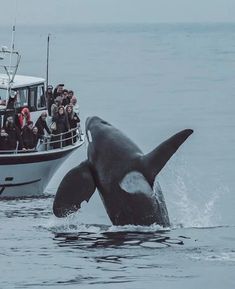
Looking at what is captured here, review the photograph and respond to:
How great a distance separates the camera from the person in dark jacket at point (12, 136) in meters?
40.3

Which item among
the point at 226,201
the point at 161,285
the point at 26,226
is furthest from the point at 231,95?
the point at 161,285

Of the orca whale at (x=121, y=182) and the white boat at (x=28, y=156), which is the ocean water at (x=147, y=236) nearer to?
the orca whale at (x=121, y=182)

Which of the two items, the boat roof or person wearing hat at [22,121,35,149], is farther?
the boat roof

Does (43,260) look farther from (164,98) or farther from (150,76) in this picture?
(150,76)

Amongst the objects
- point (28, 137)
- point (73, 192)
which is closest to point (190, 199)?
point (28, 137)

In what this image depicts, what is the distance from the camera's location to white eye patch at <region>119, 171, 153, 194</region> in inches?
1031

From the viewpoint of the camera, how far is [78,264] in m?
24.3

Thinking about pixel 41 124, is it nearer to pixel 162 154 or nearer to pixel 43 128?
pixel 43 128

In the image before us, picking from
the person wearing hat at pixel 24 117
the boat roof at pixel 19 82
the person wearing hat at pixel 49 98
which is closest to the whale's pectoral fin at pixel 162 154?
the person wearing hat at pixel 24 117

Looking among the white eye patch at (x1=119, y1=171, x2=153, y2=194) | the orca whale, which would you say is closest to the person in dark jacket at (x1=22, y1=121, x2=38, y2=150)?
the orca whale

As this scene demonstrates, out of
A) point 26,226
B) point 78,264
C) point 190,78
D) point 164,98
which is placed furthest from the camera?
point 190,78

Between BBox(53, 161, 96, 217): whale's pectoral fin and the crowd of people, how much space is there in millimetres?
13549

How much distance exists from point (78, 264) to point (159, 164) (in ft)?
9.99

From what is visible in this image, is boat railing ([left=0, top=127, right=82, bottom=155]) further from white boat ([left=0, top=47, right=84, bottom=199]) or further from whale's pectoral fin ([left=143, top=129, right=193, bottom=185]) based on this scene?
whale's pectoral fin ([left=143, top=129, right=193, bottom=185])
